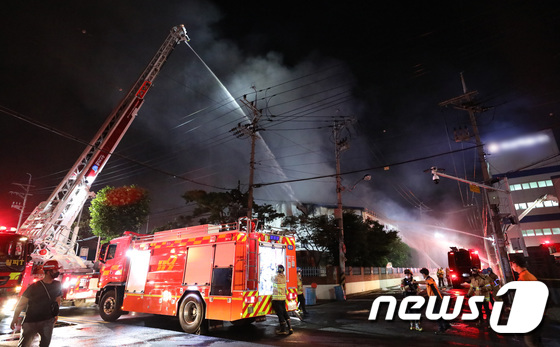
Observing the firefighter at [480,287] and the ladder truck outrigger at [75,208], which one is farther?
the ladder truck outrigger at [75,208]

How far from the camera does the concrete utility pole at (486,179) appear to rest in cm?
1549

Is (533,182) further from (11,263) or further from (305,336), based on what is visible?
(11,263)

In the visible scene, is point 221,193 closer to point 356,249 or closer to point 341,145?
point 341,145

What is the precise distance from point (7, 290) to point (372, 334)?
12.6m

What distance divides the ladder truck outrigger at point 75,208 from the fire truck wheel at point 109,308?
4.25 metres

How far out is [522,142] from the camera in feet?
134

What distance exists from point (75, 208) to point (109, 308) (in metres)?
9.33

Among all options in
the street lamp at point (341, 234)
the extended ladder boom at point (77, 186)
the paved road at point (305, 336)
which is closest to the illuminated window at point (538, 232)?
the street lamp at point (341, 234)

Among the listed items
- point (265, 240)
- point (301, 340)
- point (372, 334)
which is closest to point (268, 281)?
point (265, 240)

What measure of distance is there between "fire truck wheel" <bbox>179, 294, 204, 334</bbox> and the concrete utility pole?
43.2ft

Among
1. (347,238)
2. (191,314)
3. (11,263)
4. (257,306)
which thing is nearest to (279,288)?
(257,306)

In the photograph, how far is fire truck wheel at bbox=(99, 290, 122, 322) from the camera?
412 inches

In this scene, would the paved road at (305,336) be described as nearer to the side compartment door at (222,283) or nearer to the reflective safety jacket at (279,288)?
the side compartment door at (222,283)

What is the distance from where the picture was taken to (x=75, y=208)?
56.7 feet
